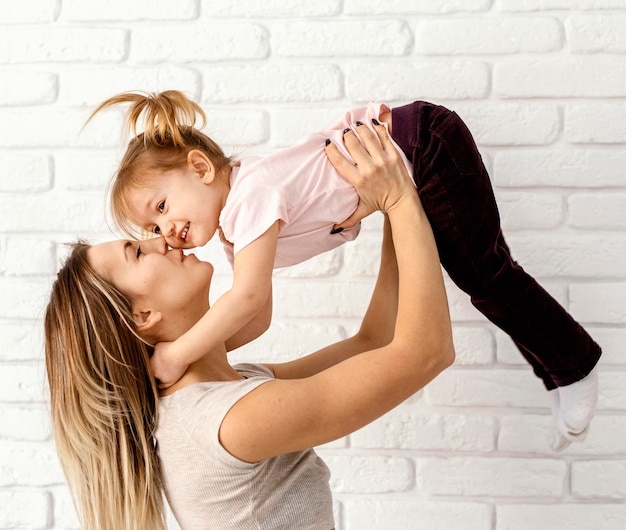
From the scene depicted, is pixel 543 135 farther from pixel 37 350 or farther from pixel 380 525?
pixel 37 350

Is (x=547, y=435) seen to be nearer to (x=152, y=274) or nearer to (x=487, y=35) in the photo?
(x=487, y=35)

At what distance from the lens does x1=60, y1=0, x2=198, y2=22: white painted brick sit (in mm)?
2012

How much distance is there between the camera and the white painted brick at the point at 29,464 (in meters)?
2.12

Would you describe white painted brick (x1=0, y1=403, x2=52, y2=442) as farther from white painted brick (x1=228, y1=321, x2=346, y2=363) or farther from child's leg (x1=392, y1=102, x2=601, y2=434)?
child's leg (x1=392, y1=102, x2=601, y2=434)

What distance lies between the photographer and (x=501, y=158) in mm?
1966

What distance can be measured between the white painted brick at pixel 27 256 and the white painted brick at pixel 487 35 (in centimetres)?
109

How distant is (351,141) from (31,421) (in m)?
1.21

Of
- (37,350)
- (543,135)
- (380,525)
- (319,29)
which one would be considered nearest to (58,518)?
(37,350)

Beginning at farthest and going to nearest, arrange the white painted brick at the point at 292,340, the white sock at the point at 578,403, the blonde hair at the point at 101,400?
the white painted brick at the point at 292,340, the white sock at the point at 578,403, the blonde hair at the point at 101,400

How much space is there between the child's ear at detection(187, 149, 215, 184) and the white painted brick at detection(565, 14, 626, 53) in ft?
3.25

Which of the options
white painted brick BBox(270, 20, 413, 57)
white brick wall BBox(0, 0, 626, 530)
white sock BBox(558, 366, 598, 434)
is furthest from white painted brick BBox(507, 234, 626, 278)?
white painted brick BBox(270, 20, 413, 57)

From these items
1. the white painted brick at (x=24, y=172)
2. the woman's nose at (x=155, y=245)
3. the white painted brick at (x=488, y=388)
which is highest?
the white painted brick at (x=24, y=172)

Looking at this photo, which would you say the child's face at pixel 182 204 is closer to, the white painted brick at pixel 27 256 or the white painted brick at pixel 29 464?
the white painted brick at pixel 27 256

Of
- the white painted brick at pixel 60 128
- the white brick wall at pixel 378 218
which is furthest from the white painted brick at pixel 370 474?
the white painted brick at pixel 60 128
